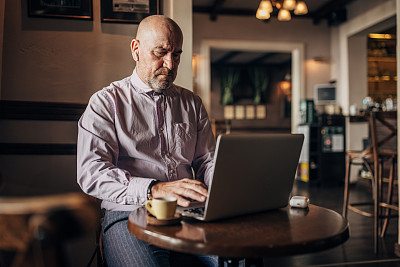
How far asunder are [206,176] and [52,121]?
0.96 m

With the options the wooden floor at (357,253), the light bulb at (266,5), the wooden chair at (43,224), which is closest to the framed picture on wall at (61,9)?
the wooden chair at (43,224)

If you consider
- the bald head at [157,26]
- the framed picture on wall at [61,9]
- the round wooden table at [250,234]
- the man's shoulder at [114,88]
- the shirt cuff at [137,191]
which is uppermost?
the framed picture on wall at [61,9]

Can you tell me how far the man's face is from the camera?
1710mm

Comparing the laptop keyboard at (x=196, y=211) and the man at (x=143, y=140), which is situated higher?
the man at (x=143, y=140)

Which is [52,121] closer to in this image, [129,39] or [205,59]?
[129,39]

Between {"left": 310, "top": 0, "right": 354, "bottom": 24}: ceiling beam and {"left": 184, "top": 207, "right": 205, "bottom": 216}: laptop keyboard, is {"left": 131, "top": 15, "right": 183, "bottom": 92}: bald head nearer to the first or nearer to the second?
{"left": 184, "top": 207, "right": 205, "bottom": 216}: laptop keyboard

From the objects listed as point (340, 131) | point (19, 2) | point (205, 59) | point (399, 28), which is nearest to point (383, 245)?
point (399, 28)

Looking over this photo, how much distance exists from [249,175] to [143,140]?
2.21ft

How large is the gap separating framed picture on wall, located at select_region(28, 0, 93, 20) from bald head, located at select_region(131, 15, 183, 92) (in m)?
0.63

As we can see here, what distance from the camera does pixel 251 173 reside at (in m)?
1.16

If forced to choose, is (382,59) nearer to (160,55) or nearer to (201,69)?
(201,69)

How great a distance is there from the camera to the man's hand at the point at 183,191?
1.27 meters

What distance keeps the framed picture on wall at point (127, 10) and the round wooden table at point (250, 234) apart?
4.49 ft

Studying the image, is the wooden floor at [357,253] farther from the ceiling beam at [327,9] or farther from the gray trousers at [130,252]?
the ceiling beam at [327,9]
